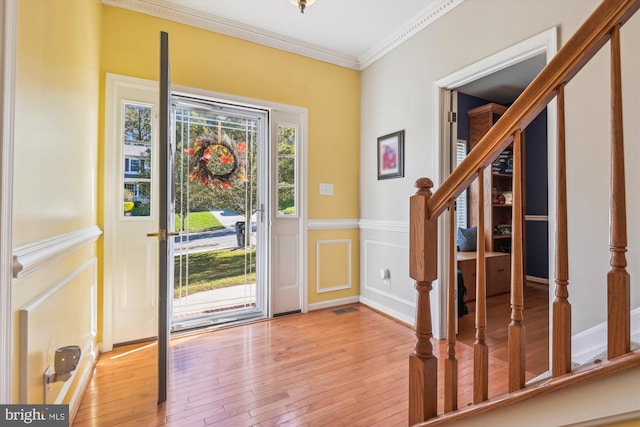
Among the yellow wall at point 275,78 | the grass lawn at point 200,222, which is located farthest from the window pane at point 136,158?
the grass lawn at point 200,222

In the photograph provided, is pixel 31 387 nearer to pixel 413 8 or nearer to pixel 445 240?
pixel 445 240

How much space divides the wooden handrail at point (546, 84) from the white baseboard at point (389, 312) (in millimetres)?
2020

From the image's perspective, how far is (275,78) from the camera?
120 inches

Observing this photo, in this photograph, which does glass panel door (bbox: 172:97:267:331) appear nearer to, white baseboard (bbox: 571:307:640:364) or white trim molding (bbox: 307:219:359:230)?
white trim molding (bbox: 307:219:359:230)

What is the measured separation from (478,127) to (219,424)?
4281mm

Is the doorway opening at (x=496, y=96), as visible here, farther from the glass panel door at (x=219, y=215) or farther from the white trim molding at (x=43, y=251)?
the white trim molding at (x=43, y=251)

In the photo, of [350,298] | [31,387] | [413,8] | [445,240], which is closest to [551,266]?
[445,240]

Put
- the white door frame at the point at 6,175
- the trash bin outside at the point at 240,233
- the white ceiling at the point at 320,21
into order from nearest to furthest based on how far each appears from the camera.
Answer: the white door frame at the point at 6,175 < the white ceiling at the point at 320,21 < the trash bin outside at the point at 240,233

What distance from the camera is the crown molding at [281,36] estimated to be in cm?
247

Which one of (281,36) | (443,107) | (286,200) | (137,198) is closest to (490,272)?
(443,107)

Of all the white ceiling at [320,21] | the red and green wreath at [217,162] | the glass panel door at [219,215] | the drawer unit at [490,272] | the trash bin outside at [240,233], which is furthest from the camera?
the drawer unit at [490,272]

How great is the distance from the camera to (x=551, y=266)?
1.86 m

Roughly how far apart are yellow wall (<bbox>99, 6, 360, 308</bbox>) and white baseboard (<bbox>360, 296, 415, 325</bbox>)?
192mm

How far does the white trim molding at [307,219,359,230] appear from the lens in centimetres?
324
